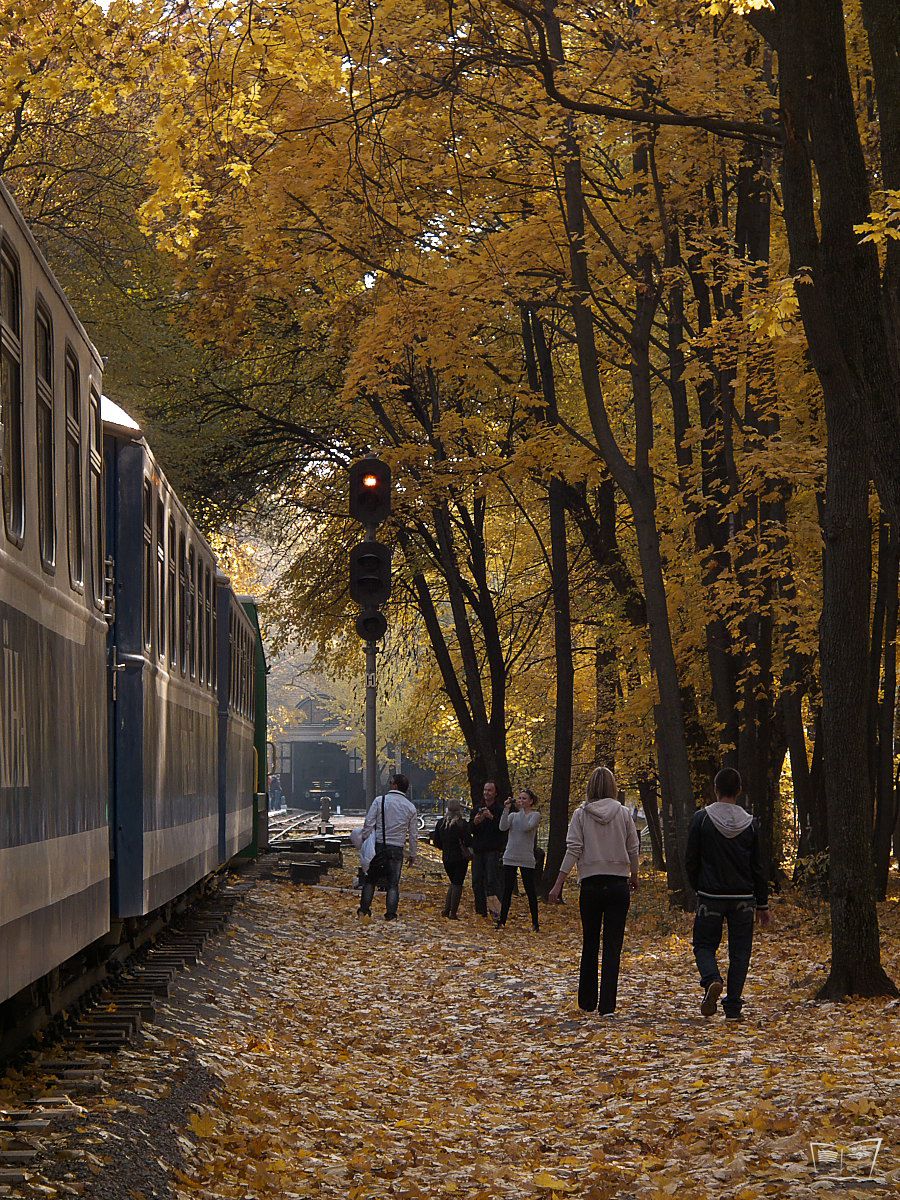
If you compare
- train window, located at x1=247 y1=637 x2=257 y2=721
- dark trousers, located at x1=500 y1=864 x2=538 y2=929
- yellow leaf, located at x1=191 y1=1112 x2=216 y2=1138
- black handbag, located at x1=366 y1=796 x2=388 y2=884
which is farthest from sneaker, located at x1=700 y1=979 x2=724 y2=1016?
train window, located at x1=247 y1=637 x2=257 y2=721

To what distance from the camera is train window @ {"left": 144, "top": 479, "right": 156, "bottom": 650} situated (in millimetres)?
10836

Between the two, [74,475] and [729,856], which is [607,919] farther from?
[74,475]

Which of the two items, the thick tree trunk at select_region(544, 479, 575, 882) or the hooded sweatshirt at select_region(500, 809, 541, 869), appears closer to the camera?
the hooded sweatshirt at select_region(500, 809, 541, 869)

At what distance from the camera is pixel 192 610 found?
14531 millimetres

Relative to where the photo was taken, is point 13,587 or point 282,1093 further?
point 282,1093

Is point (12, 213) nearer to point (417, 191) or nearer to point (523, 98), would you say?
→ point (523, 98)

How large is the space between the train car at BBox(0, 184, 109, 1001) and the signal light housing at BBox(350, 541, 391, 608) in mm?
6787

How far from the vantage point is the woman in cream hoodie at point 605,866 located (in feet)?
42.5

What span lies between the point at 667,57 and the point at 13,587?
12412 millimetres

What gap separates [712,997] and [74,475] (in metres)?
6.30

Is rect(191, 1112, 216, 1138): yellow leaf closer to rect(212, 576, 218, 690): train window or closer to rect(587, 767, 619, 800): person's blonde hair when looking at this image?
rect(587, 767, 619, 800): person's blonde hair

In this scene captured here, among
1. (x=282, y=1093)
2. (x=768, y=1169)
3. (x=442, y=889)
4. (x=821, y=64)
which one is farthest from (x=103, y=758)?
(x=442, y=889)

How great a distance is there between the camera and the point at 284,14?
43.8 ft

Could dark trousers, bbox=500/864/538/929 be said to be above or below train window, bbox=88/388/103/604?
below
